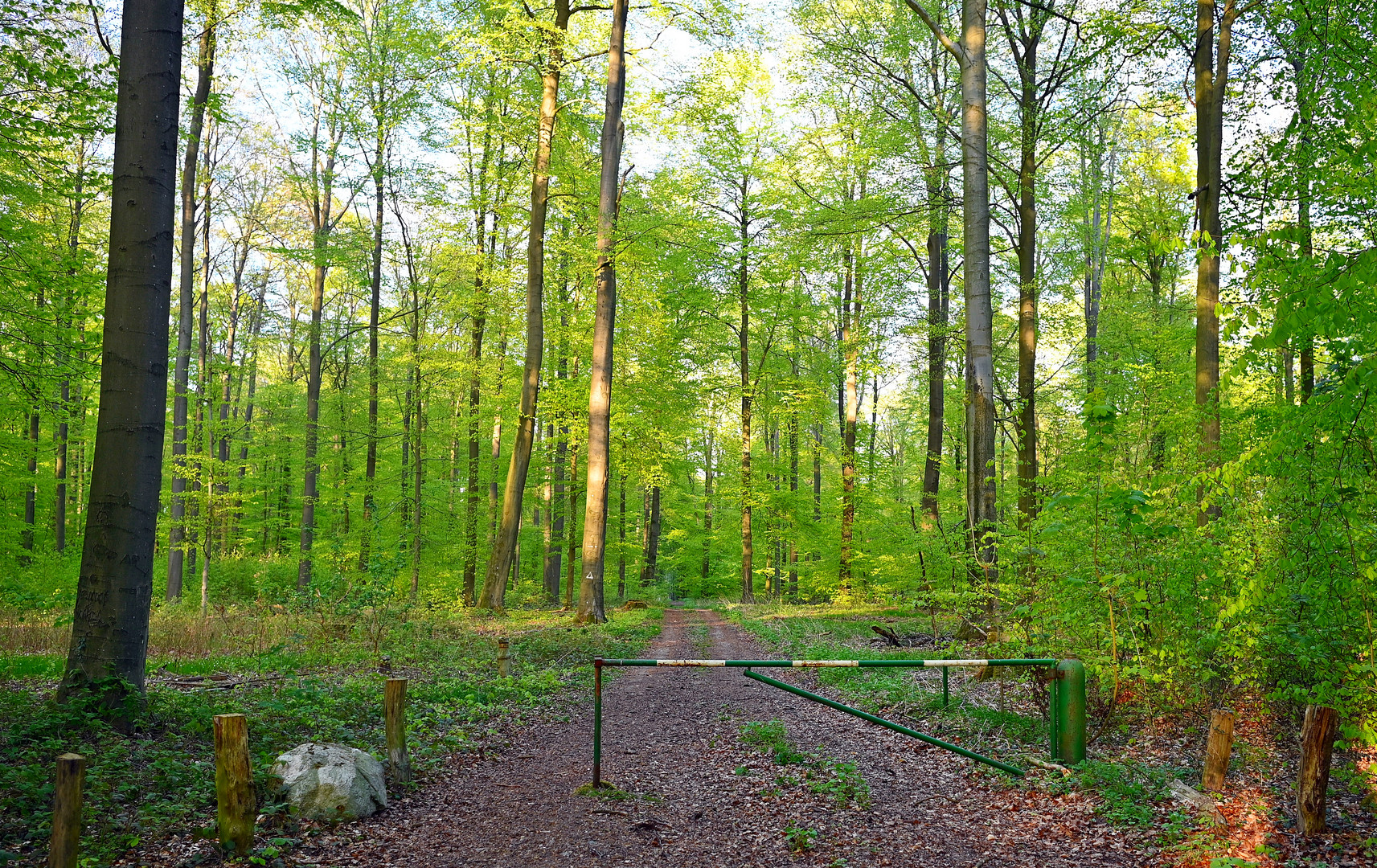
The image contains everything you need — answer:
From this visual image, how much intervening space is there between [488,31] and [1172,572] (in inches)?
600

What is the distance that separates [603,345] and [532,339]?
237 cm

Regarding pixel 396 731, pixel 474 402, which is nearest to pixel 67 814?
pixel 396 731

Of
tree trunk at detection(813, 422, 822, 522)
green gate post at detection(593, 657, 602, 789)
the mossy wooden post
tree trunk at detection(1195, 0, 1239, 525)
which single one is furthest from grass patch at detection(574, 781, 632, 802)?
tree trunk at detection(813, 422, 822, 522)

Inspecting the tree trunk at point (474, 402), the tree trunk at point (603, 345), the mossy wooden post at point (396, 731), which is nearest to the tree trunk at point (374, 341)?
the tree trunk at point (474, 402)

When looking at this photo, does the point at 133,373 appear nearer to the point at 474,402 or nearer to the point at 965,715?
the point at 965,715

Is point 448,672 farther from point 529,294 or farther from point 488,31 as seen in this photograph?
point 488,31

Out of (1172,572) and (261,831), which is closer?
(261,831)

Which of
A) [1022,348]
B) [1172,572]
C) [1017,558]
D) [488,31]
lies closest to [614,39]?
[488,31]

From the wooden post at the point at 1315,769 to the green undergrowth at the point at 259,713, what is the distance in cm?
591

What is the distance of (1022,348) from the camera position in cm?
1238

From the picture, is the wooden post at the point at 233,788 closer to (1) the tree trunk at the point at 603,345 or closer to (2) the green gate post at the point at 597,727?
(2) the green gate post at the point at 597,727

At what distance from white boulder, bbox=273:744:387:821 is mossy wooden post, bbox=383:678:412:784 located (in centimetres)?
35

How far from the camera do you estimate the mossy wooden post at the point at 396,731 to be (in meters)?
5.52

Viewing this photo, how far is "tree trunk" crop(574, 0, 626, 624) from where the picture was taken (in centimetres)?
1528
